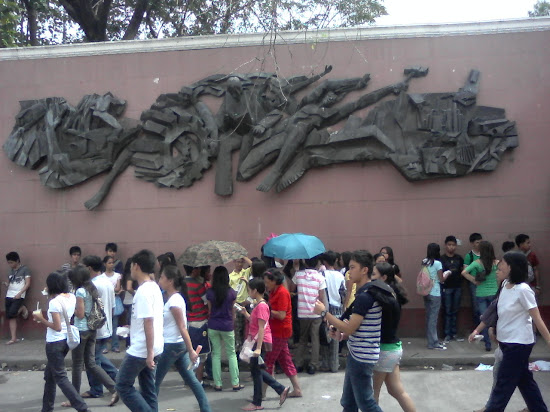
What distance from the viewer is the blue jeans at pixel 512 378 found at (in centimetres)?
573

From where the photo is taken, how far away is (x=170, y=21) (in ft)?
65.5

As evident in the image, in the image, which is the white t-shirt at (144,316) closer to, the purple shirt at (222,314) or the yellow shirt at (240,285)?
the purple shirt at (222,314)

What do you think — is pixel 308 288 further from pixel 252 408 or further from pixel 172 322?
pixel 172 322

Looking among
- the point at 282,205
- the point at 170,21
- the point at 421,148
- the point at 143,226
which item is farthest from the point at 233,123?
the point at 170,21

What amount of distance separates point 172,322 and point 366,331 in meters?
2.07

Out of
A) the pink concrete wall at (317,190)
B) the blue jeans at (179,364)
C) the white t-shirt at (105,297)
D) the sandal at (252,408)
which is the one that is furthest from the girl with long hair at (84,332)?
the pink concrete wall at (317,190)

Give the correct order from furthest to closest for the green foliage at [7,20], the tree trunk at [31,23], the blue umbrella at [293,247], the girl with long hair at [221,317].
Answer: the tree trunk at [31,23] → the green foliage at [7,20] → the blue umbrella at [293,247] → the girl with long hair at [221,317]

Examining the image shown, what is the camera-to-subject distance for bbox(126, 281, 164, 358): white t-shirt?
565 cm

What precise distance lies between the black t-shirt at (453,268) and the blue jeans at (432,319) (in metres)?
0.49

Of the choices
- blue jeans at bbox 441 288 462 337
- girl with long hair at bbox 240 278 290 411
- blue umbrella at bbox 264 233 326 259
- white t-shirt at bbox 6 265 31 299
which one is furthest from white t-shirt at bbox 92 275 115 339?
blue jeans at bbox 441 288 462 337

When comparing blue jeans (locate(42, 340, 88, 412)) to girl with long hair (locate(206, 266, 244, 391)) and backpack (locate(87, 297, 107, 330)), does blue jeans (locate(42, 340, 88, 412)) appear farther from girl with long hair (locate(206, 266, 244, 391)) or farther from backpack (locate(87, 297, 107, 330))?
girl with long hair (locate(206, 266, 244, 391))

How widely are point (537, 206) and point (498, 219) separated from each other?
0.68 meters

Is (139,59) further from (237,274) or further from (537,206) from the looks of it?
(537,206)

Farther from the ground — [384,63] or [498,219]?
[384,63]
